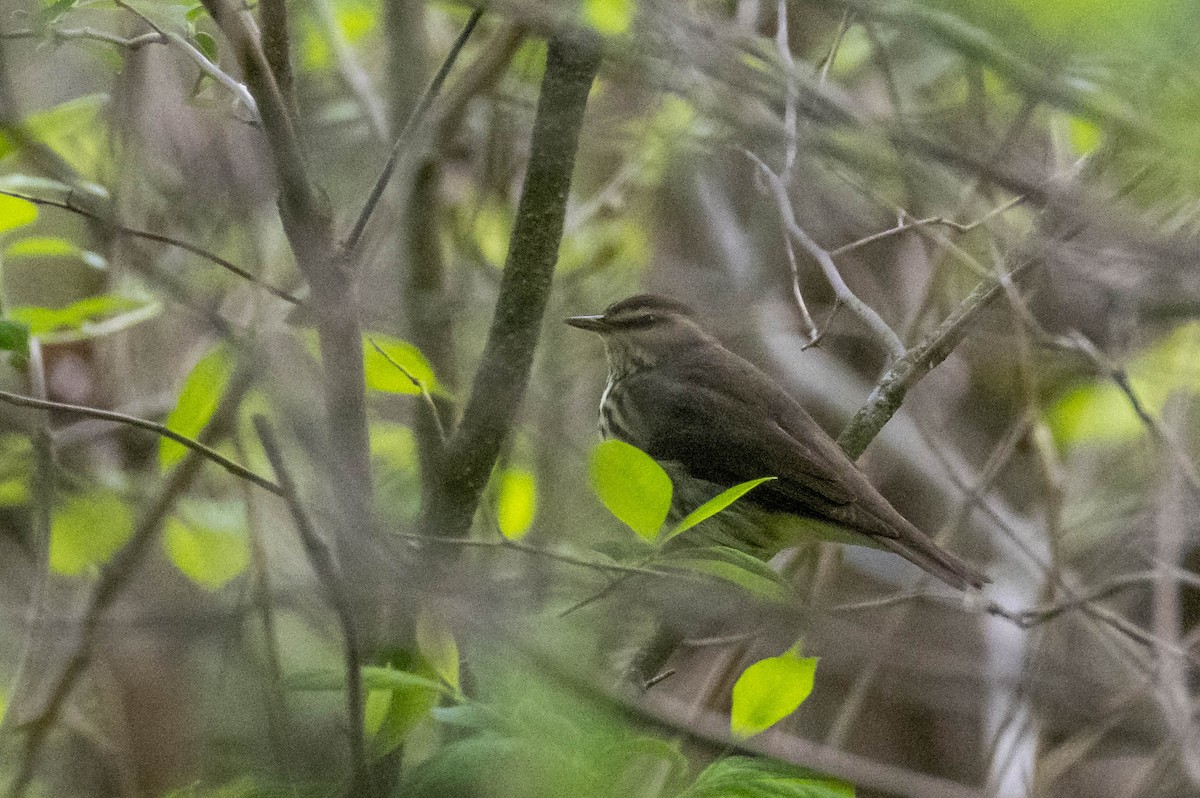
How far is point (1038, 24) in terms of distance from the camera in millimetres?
965

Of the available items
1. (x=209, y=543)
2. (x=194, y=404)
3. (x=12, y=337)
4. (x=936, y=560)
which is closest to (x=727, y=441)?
(x=936, y=560)

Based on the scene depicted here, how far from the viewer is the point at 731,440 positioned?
2316 mm

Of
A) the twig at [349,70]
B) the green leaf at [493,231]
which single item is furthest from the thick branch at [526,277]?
the green leaf at [493,231]

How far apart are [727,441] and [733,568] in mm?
1103

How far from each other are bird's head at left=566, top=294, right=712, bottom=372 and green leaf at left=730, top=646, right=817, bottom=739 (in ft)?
4.35

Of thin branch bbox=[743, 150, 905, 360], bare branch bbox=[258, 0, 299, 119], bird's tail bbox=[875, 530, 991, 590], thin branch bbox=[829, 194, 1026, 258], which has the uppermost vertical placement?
bare branch bbox=[258, 0, 299, 119]

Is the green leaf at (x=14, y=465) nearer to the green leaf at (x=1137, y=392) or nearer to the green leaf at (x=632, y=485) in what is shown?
the green leaf at (x=632, y=485)

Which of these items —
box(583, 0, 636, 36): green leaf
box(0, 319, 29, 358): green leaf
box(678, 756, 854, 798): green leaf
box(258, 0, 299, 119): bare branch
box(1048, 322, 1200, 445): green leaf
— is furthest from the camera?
box(1048, 322, 1200, 445): green leaf

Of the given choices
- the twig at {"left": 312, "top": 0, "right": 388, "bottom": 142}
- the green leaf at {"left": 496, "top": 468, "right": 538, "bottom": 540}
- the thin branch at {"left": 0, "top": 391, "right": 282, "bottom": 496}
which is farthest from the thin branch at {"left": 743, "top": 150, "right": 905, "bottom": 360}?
the twig at {"left": 312, "top": 0, "right": 388, "bottom": 142}

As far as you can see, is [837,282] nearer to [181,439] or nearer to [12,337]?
[181,439]

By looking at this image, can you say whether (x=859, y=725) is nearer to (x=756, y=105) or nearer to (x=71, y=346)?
(x=756, y=105)

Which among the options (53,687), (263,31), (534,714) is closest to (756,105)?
(263,31)

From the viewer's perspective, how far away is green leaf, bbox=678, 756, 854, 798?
104cm

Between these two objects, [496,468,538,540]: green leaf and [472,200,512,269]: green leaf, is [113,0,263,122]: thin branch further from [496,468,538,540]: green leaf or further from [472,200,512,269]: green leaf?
[472,200,512,269]: green leaf
